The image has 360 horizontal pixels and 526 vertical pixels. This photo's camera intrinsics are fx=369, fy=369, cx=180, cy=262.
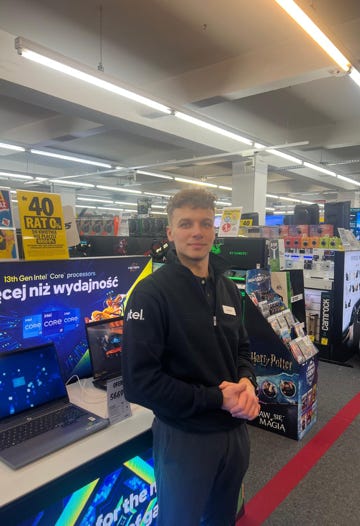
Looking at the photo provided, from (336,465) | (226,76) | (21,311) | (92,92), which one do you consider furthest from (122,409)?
(92,92)

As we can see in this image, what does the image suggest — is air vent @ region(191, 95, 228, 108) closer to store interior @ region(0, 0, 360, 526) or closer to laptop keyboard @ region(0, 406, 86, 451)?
store interior @ region(0, 0, 360, 526)

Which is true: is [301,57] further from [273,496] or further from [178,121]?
[273,496]

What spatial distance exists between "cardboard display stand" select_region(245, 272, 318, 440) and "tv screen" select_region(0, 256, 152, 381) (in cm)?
122

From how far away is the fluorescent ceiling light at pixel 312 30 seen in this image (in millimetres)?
Result: 2803

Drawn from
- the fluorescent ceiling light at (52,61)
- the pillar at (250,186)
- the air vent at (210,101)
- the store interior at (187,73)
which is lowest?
the pillar at (250,186)

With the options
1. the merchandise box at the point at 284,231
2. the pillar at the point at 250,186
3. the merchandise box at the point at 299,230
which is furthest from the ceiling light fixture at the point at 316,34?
the pillar at the point at 250,186

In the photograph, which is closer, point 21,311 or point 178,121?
point 21,311

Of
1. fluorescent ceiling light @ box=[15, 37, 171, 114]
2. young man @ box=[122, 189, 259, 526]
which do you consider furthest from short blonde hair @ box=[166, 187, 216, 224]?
fluorescent ceiling light @ box=[15, 37, 171, 114]

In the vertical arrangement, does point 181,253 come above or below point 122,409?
above

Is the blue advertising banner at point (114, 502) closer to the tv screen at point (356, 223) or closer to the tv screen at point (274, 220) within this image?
the tv screen at point (356, 223)

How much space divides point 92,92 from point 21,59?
1269 millimetres

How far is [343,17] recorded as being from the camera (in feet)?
14.0

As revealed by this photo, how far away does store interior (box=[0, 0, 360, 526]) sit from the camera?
244 cm

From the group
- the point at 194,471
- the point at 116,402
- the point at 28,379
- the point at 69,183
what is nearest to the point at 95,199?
the point at 69,183
